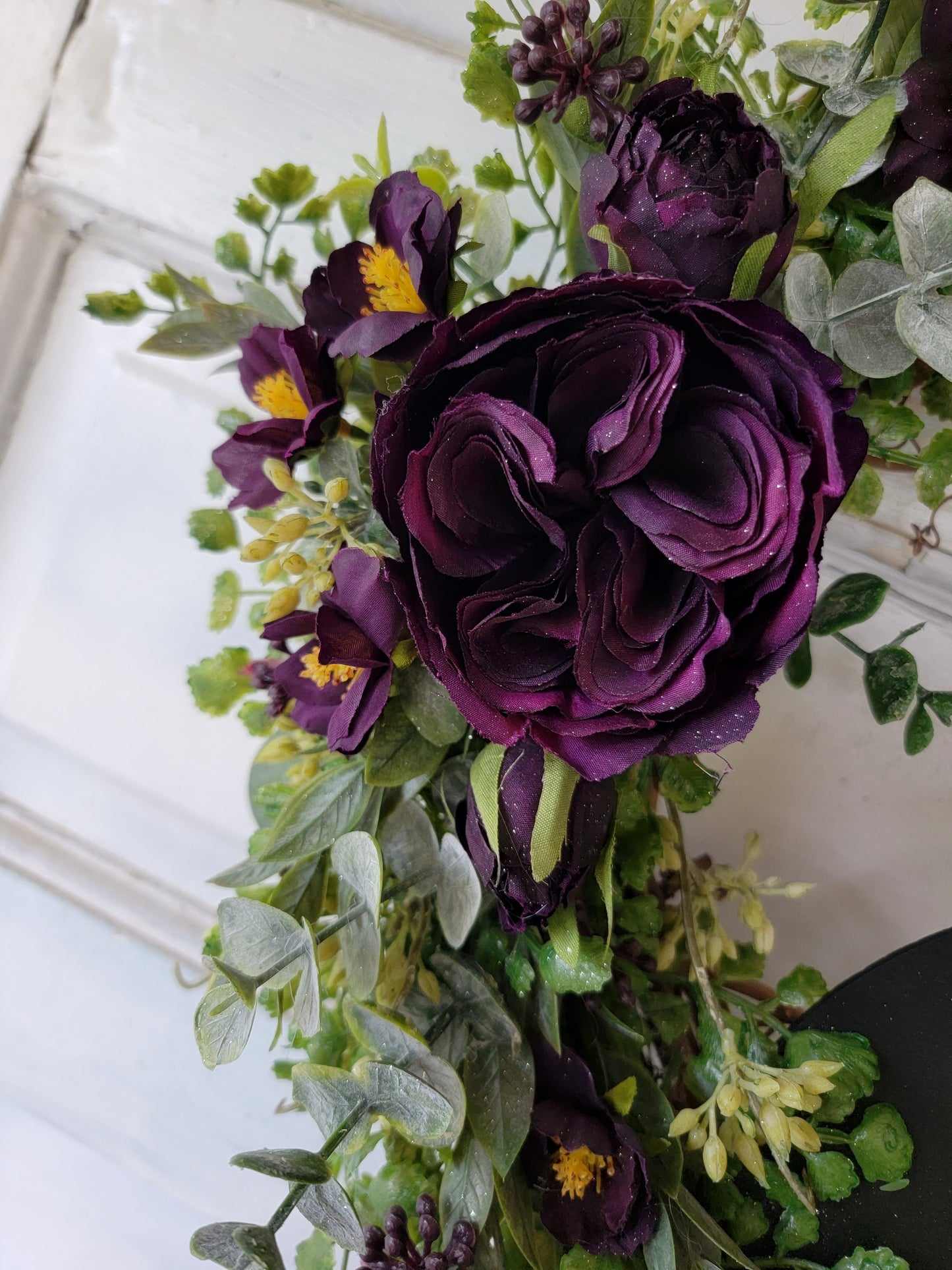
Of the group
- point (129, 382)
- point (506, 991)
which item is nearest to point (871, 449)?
point (506, 991)

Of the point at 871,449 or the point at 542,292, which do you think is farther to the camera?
the point at 871,449

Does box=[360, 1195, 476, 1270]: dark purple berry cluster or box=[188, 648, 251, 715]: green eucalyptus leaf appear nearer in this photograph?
box=[360, 1195, 476, 1270]: dark purple berry cluster

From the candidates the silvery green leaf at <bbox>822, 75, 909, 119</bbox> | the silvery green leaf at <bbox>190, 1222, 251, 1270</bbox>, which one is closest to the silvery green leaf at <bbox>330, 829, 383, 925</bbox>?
the silvery green leaf at <bbox>190, 1222, 251, 1270</bbox>

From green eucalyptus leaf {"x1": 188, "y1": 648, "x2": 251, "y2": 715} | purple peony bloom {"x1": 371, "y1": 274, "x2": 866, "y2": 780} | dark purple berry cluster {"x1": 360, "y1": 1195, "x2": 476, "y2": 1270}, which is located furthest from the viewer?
green eucalyptus leaf {"x1": 188, "y1": 648, "x2": 251, "y2": 715}

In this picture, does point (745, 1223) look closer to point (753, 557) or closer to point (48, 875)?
point (753, 557)

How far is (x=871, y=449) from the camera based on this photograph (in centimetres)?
41

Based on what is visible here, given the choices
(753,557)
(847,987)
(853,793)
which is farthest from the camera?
(853,793)

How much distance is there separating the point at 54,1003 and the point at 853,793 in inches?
25.2

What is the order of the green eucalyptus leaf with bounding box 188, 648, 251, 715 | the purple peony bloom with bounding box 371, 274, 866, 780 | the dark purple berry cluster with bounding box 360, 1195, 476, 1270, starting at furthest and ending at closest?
the green eucalyptus leaf with bounding box 188, 648, 251, 715, the dark purple berry cluster with bounding box 360, 1195, 476, 1270, the purple peony bloom with bounding box 371, 274, 866, 780

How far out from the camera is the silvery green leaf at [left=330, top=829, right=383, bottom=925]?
34cm

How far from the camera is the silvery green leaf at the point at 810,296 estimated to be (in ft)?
1.01

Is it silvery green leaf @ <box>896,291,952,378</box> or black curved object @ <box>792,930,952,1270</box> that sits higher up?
silvery green leaf @ <box>896,291,952,378</box>

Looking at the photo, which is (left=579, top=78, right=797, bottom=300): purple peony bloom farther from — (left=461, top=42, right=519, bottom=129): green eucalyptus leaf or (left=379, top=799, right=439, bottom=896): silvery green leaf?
(left=379, top=799, right=439, bottom=896): silvery green leaf

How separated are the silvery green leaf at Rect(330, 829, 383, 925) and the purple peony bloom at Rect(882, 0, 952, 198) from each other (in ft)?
1.10
